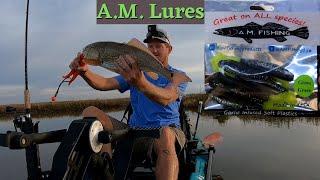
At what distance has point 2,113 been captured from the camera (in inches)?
180

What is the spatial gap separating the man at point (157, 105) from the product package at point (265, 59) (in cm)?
1202

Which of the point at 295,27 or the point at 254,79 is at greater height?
the point at 295,27

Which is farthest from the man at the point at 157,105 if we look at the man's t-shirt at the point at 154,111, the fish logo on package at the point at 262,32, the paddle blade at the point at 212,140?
the fish logo on package at the point at 262,32

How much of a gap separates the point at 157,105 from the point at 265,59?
1295 centimetres

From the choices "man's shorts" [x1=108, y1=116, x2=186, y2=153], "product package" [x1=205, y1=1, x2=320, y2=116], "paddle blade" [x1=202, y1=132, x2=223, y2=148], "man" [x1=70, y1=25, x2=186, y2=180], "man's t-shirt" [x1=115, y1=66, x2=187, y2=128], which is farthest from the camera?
"product package" [x1=205, y1=1, x2=320, y2=116]

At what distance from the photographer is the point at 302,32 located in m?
17.8

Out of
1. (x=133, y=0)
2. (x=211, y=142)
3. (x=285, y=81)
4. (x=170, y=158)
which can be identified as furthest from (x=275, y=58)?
(x=170, y=158)

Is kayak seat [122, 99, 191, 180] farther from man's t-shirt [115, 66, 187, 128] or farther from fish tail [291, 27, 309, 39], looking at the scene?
fish tail [291, 27, 309, 39]

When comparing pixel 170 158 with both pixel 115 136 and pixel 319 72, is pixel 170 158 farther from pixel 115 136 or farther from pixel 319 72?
pixel 319 72

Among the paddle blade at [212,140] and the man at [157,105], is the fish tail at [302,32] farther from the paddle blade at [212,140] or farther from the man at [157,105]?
the man at [157,105]

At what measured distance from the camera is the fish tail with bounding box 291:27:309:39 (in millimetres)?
17750

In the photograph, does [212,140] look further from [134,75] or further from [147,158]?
[134,75]

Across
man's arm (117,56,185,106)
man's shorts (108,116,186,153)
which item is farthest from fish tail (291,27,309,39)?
man's arm (117,56,185,106)

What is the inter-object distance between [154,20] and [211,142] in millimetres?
4568
